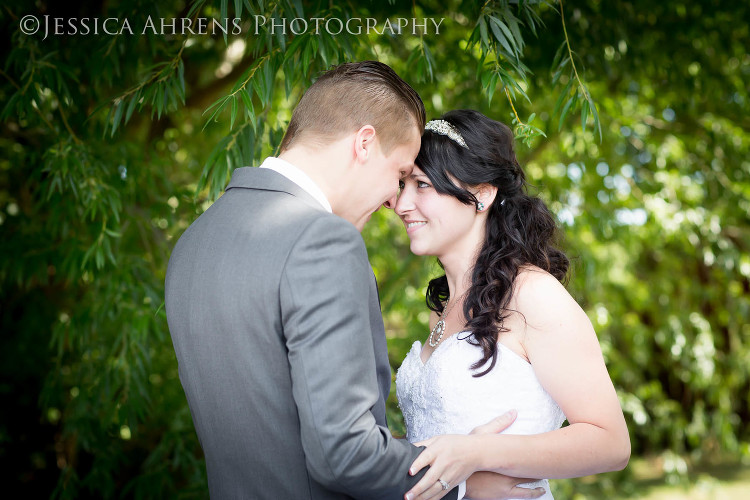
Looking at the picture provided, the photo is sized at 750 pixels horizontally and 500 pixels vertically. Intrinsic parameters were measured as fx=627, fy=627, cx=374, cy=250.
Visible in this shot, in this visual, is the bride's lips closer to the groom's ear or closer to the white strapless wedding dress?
the white strapless wedding dress

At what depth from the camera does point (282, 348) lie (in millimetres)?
1428

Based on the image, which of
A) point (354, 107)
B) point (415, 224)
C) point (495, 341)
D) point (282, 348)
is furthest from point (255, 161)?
point (282, 348)

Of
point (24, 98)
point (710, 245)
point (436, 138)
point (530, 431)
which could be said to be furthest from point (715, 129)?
point (24, 98)

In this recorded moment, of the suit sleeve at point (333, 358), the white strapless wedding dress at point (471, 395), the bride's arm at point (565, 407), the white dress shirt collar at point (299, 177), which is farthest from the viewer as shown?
Answer: the white strapless wedding dress at point (471, 395)

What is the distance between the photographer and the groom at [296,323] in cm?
136

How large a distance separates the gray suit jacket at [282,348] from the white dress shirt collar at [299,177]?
0.15 feet

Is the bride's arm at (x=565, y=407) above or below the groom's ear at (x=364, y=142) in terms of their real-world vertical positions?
below

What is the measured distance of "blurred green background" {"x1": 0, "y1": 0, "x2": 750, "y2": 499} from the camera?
100.0 inches

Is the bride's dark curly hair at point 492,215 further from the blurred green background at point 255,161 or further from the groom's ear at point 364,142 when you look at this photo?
the groom's ear at point 364,142

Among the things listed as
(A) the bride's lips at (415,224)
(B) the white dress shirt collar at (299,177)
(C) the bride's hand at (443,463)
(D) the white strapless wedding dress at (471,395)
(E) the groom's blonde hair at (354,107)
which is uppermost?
(E) the groom's blonde hair at (354,107)

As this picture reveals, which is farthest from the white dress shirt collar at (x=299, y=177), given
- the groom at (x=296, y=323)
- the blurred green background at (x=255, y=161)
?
the blurred green background at (x=255, y=161)

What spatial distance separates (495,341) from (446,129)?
2.64 ft

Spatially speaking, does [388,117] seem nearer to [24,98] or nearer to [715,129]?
[24,98]

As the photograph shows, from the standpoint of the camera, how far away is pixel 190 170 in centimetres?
493
